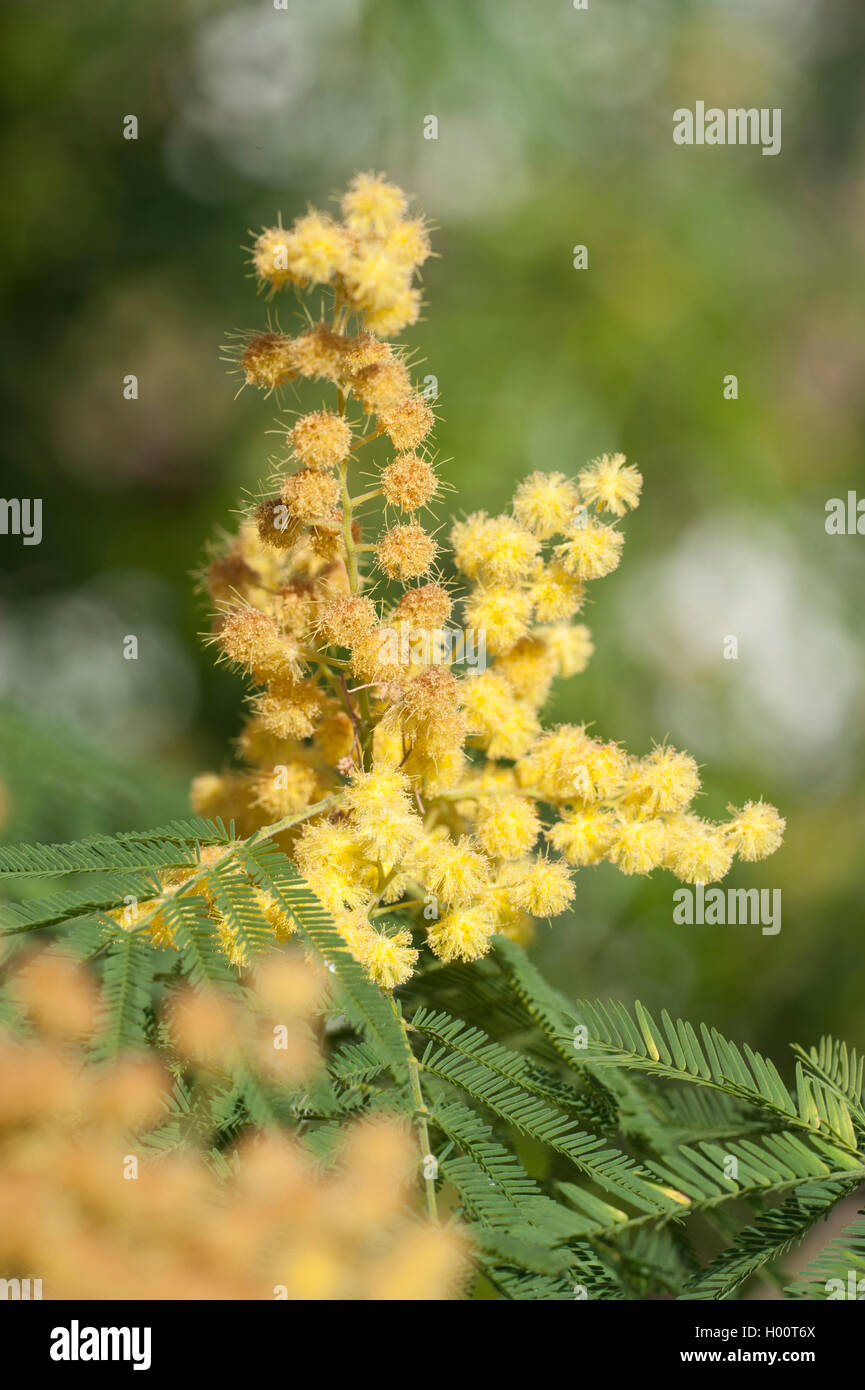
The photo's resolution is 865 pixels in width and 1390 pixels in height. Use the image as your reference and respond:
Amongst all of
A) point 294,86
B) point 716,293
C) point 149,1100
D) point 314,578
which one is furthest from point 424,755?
point 294,86

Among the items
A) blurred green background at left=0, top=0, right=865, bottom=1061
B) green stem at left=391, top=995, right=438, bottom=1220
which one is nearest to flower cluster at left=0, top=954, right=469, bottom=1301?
green stem at left=391, top=995, right=438, bottom=1220

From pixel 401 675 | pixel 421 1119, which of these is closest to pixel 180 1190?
pixel 421 1119

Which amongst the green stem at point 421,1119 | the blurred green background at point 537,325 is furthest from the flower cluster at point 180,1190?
the blurred green background at point 537,325

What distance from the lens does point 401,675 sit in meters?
0.55

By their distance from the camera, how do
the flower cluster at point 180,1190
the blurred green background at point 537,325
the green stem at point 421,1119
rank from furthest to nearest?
1. the blurred green background at point 537,325
2. the green stem at point 421,1119
3. the flower cluster at point 180,1190

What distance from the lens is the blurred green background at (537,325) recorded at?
6.89ft

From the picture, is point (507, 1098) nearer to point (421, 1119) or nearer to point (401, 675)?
point (421, 1119)

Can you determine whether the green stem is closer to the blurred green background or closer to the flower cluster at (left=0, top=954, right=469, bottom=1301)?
the flower cluster at (left=0, top=954, right=469, bottom=1301)

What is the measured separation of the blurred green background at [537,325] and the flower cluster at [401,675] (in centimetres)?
131

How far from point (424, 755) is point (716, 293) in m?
2.01

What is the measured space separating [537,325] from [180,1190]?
6.88 ft

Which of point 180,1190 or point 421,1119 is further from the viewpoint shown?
point 421,1119

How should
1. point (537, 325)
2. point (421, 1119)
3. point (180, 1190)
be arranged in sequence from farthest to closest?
point (537, 325), point (421, 1119), point (180, 1190)

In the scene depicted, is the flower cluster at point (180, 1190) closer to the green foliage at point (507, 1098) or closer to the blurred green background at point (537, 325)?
the green foliage at point (507, 1098)
